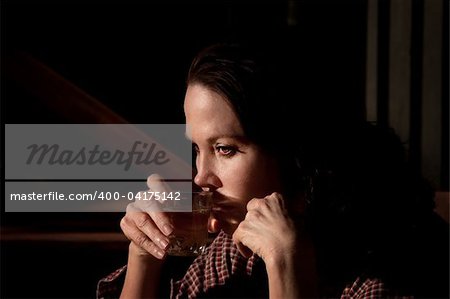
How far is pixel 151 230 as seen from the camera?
1.41 m

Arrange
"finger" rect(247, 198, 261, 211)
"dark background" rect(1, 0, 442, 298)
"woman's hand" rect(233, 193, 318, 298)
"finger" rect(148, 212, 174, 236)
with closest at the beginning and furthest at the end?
"woman's hand" rect(233, 193, 318, 298) < "finger" rect(247, 198, 261, 211) < "finger" rect(148, 212, 174, 236) < "dark background" rect(1, 0, 442, 298)

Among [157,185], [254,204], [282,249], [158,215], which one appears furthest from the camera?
[157,185]

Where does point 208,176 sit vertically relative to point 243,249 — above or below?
above

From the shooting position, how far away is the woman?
4.42 feet

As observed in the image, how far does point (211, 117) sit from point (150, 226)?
0.30 metres

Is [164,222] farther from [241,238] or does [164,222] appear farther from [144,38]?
[144,38]

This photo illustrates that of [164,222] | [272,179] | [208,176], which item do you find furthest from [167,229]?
[272,179]

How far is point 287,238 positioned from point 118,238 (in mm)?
1025

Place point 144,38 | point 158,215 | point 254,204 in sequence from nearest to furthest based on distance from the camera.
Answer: point 254,204 < point 158,215 < point 144,38

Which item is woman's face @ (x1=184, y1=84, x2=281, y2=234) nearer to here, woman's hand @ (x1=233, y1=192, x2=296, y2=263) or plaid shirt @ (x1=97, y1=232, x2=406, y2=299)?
woman's hand @ (x1=233, y1=192, x2=296, y2=263)

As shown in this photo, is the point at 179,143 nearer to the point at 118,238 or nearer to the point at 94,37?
the point at 118,238

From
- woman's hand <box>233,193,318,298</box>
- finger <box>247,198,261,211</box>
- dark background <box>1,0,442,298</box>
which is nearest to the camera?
woman's hand <box>233,193,318,298</box>

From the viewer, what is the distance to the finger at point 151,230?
55.2 inches

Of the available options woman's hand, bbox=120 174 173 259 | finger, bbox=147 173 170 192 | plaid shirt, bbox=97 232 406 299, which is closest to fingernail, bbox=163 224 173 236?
woman's hand, bbox=120 174 173 259
